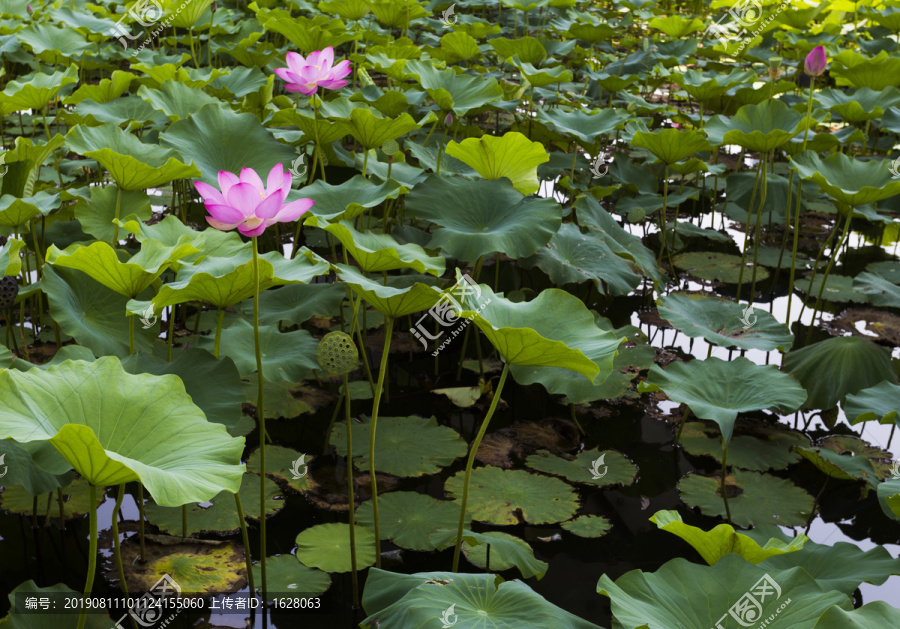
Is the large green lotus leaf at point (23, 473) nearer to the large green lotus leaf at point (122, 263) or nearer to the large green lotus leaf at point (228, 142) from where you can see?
the large green lotus leaf at point (122, 263)

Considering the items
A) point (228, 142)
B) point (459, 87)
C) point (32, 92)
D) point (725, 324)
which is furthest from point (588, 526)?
point (32, 92)

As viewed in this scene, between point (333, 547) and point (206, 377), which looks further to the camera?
point (333, 547)

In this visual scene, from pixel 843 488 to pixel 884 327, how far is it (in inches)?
43.9

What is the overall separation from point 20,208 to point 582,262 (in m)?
1.69

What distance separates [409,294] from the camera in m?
1.50

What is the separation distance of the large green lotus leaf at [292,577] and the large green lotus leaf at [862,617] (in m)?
1.03

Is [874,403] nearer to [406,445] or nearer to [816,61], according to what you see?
[406,445]

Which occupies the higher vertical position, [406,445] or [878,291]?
[878,291]

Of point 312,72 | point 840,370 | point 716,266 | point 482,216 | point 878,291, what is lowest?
point 716,266

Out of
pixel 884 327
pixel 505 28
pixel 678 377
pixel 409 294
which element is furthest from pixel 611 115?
pixel 505 28

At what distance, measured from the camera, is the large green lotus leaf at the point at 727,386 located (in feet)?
6.42

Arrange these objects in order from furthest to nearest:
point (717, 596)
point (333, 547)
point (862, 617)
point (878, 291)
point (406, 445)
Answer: point (878, 291) → point (406, 445) → point (333, 547) → point (717, 596) → point (862, 617)

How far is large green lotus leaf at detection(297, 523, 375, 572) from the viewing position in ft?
5.61

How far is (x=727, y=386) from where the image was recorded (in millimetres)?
2051
